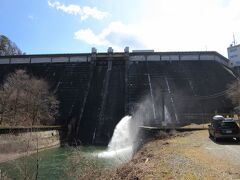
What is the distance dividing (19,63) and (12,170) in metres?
48.2

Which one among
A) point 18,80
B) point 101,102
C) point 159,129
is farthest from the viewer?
point 101,102

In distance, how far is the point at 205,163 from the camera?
12.7 m

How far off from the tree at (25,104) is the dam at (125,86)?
2057 mm

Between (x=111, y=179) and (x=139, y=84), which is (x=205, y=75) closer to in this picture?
(x=139, y=84)

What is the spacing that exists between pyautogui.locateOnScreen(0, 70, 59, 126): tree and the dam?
206cm

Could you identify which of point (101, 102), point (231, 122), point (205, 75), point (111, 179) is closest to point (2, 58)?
point (101, 102)

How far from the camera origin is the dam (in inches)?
1773

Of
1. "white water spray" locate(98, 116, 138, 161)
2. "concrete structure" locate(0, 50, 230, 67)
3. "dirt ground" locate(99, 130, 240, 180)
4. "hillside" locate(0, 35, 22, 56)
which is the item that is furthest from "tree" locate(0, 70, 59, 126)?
"hillside" locate(0, 35, 22, 56)

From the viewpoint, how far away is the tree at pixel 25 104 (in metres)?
39.7

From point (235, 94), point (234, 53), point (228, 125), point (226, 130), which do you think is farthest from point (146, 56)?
point (226, 130)

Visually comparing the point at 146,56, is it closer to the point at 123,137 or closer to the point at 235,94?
the point at 235,94

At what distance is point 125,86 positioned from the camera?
54344 millimetres

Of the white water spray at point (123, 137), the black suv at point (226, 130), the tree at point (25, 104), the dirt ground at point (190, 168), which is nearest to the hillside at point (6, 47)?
the tree at point (25, 104)

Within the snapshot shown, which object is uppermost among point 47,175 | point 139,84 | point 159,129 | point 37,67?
point 37,67
